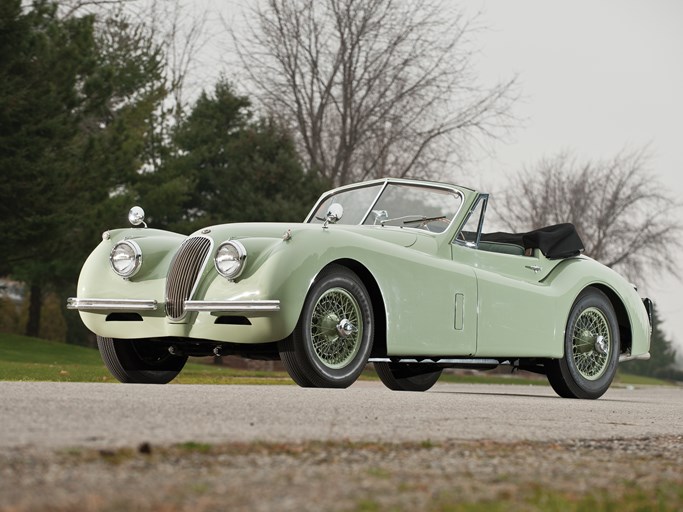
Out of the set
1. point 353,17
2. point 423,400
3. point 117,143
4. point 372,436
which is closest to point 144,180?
point 117,143

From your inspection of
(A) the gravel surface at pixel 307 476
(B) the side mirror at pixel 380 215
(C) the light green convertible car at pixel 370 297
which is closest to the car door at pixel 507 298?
(C) the light green convertible car at pixel 370 297

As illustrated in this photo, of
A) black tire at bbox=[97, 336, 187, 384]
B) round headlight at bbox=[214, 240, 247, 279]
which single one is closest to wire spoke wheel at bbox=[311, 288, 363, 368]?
round headlight at bbox=[214, 240, 247, 279]

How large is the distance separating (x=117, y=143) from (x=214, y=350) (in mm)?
21254

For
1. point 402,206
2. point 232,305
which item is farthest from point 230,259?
point 402,206

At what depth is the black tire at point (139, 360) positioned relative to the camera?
8852mm

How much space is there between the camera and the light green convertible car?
7590 millimetres

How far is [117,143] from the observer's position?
28.4 metres

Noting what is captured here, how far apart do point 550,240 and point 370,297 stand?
2.77 meters

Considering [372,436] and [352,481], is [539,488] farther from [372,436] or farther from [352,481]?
[372,436]

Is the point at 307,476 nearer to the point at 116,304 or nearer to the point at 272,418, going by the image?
the point at 272,418

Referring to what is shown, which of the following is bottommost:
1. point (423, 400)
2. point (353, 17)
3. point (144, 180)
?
point (423, 400)

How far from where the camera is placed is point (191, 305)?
7672mm

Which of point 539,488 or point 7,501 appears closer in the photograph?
point 7,501

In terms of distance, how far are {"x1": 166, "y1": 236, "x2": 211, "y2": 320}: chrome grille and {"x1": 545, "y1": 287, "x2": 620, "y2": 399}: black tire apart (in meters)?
3.74
